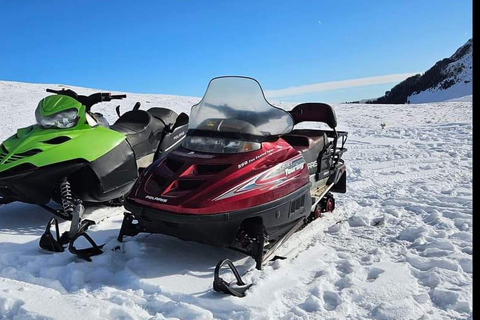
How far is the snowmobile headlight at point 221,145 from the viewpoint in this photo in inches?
128

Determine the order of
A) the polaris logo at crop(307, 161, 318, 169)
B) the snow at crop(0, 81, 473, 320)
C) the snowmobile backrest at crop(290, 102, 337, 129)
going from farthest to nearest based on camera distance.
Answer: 1. the snowmobile backrest at crop(290, 102, 337, 129)
2. the polaris logo at crop(307, 161, 318, 169)
3. the snow at crop(0, 81, 473, 320)

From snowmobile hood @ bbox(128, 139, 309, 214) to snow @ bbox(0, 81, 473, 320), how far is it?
488 mm

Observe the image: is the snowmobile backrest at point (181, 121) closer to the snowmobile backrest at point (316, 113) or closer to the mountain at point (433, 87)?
the snowmobile backrest at point (316, 113)

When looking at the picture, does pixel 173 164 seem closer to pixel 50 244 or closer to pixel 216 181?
pixel 216 181

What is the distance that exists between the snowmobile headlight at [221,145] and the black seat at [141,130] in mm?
1602

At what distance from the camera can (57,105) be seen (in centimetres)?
410

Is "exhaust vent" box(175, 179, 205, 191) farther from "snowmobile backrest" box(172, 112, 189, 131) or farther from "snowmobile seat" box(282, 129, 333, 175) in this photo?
"snowmobile backrest" box(172, 112, 189, 131)

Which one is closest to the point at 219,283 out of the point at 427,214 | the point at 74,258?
the point at 74,258

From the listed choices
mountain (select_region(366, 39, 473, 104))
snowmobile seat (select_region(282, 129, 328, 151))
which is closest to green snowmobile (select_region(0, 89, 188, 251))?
snowmobile seat (select_region(282, 129, 328, 151))

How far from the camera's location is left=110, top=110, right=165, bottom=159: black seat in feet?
16.0

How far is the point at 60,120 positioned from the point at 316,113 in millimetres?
2567

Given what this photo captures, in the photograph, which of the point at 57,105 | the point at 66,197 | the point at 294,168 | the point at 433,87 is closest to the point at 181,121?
the point at 57,105

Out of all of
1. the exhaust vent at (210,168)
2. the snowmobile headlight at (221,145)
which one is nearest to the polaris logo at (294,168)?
the snowmobile headlight at (221,145)

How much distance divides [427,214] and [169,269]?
275 centimetres
